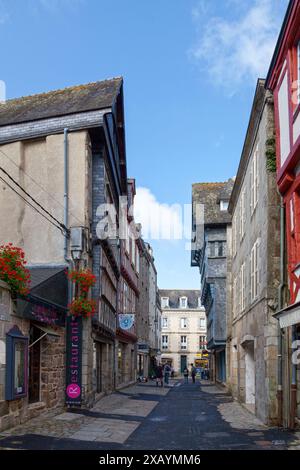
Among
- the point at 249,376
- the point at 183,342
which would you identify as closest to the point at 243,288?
the point at 249,376

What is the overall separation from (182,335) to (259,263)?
2506 inches

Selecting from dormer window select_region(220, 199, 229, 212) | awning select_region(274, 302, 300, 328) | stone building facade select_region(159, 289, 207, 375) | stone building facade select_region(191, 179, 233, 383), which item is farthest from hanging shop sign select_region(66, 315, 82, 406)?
stone building facade select_region(159, 289, 207, 375)

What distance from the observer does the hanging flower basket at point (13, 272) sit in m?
11.6

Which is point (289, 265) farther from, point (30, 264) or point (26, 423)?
point (30, 264)

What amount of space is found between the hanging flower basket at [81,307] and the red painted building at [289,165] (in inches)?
223

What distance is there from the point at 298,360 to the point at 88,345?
7.02m

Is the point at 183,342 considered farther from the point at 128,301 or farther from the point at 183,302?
the point at 128,301

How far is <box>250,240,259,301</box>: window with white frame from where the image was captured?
16.6 metres

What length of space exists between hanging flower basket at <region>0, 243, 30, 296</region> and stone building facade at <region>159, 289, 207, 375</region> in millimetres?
65278

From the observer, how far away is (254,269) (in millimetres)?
17266

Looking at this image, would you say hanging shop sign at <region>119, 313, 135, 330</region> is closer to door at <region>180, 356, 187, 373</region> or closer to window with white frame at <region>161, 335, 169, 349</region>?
door at <region>180, 356, 187, 373</region>

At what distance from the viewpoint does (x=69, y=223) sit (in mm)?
17562

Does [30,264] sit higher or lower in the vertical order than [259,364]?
higher
